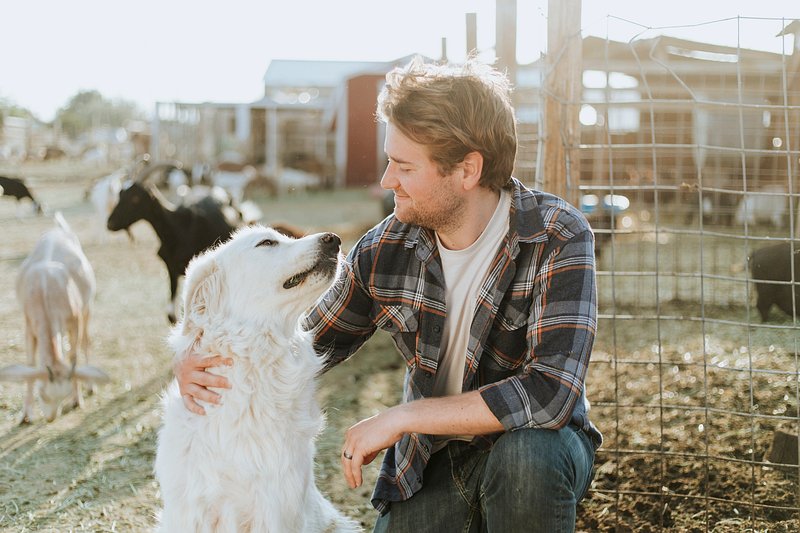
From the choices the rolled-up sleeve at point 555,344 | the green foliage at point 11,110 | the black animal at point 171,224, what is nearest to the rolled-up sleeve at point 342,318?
the rolled-up sleeve at point 555,344

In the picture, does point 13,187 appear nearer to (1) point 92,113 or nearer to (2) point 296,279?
(2) point 296,279

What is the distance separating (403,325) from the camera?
2.65 meters

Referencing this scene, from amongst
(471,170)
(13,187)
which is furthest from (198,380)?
(13,187)

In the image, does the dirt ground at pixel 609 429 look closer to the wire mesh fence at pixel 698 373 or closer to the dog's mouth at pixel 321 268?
the wire mesh fence at pixel 698 373

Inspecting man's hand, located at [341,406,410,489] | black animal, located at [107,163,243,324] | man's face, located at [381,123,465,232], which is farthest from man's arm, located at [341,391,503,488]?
black animal, located at [107,163,243,324]

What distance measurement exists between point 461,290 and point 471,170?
0.41 metres

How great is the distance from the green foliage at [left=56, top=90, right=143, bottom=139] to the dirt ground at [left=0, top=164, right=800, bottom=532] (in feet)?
162

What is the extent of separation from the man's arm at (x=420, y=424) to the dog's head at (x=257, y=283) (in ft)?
1.73

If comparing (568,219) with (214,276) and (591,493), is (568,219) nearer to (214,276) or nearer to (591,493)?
(214,276)

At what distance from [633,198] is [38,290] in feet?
40.6

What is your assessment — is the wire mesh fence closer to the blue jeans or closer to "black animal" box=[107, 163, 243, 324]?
the blue jeans

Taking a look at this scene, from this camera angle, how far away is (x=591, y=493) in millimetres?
3445

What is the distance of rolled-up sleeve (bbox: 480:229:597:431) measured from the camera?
2.25 metres

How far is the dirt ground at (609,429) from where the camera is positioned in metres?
3.28
